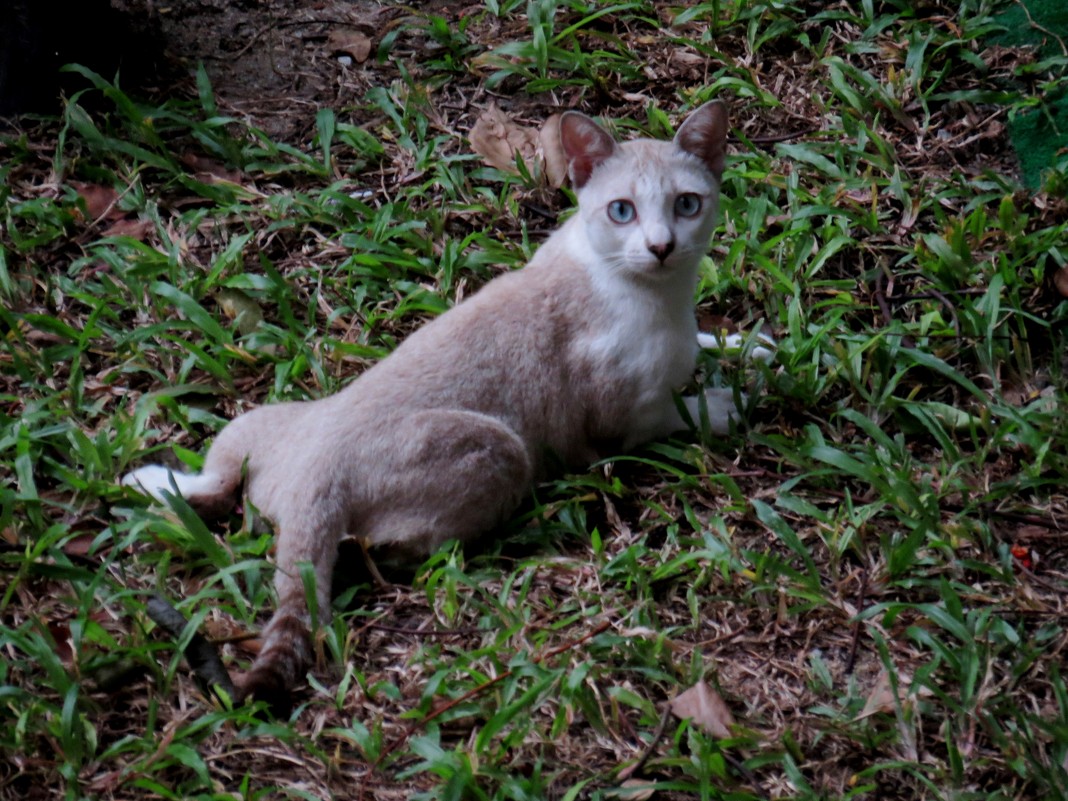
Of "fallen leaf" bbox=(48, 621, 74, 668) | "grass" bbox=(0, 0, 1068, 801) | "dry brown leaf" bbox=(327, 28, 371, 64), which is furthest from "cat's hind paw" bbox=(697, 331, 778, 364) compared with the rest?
"dry brown leaf" bbox=(327, 28, 371, 64)

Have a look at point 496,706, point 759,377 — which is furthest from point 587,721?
point 759,377

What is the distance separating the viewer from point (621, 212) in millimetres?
4547

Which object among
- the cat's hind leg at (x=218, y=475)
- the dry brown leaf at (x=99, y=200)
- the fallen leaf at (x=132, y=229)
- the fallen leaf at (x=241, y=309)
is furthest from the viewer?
the dry brown leaf at (x=99, y=200)

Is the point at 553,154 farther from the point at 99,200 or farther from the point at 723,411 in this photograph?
the point at 99,200

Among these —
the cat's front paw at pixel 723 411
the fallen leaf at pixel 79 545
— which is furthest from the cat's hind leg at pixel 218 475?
the cat's front paw at pixel 723 411

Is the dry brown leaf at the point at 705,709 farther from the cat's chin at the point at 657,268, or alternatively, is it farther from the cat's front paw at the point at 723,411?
the cat's chin at the point at 657,268

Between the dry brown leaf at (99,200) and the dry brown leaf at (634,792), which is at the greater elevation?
A: the dry brown leaf at (99,200)

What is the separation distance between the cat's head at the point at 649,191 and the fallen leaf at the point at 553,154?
125 cm

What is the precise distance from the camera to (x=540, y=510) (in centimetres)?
446

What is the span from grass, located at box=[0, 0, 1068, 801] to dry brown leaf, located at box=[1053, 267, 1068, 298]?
0.33 ft

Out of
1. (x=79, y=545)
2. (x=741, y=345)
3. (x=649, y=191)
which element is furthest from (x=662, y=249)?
(x=79, y=545)

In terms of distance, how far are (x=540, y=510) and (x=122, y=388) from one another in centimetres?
194

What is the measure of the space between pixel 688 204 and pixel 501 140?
190cm

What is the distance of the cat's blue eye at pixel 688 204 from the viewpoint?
4.54 meters
